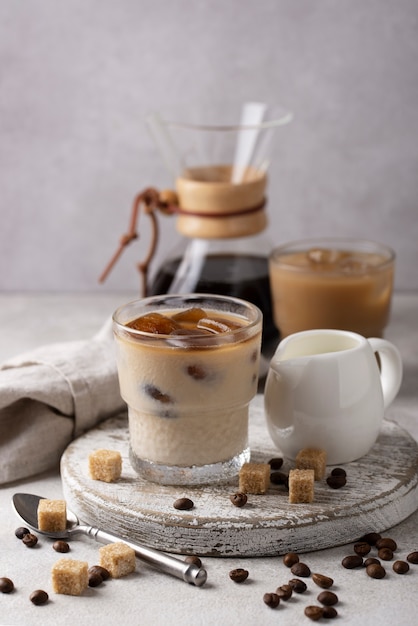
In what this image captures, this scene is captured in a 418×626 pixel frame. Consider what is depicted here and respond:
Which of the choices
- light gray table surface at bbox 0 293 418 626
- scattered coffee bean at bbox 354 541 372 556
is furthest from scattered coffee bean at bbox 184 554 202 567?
scattered coffee bean at bbox 354 541 372 556

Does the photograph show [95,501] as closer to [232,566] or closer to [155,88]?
[232,566]

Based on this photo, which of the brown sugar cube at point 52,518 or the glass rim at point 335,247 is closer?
the brown sugar cube at point 52,518

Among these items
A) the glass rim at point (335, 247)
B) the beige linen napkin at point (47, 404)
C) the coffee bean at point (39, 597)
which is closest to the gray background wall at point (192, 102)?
the glass rim at point (335, 247)

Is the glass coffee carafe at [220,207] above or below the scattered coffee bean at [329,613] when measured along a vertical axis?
above

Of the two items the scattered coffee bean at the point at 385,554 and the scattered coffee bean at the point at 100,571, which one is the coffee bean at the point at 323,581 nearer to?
the scattered coffee bean at the point at 385,554

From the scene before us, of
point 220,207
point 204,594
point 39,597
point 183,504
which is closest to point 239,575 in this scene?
point 204,594

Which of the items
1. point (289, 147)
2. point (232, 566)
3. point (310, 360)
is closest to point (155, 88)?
point (289, 147)
